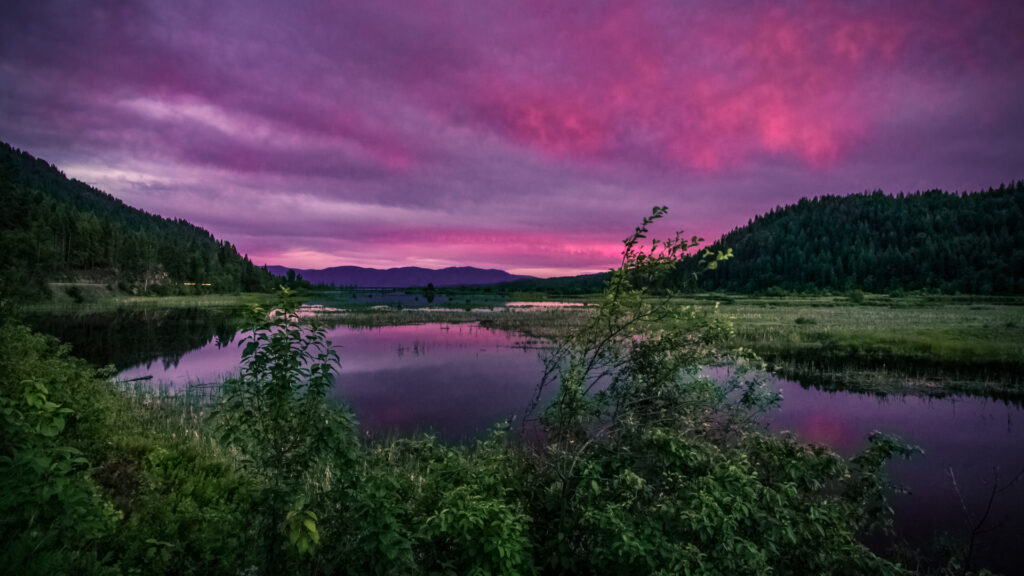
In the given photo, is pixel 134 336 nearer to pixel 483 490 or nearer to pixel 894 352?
pixel 483 490

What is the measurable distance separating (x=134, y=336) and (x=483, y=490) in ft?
173

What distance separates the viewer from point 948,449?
16.5 m

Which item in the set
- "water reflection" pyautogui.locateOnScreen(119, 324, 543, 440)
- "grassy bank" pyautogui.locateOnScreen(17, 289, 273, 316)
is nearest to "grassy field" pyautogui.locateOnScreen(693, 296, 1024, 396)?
"water reflection" pyautogui.locateOnScreen(119, 324, 543, 440)

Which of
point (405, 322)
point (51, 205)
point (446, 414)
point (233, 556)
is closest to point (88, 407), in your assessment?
point (233, 556)

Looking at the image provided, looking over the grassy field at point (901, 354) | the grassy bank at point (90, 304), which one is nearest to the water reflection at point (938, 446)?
the grassy field at point (901, 354)

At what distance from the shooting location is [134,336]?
43.1 meters

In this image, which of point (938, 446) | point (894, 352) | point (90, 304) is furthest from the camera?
point (90, 304)

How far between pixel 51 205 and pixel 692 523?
593 ft

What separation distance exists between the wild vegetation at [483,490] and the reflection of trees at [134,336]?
903 inches

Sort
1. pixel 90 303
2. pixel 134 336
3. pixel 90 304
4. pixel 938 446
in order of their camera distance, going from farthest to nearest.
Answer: pixel 90 303 < pixel 90 304 < pixel 134 336 < pixel 938 446

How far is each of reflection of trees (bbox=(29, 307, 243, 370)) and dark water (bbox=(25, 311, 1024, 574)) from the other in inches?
7.1

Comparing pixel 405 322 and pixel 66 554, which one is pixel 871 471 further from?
pixel 405 322

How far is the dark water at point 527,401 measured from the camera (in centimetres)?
1237

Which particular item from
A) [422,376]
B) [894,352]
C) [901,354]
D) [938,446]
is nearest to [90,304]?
[422,376]
